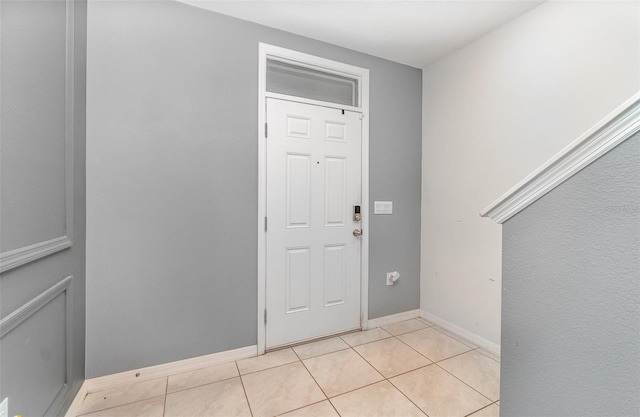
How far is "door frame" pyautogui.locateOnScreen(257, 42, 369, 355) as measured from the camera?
2.11 metres

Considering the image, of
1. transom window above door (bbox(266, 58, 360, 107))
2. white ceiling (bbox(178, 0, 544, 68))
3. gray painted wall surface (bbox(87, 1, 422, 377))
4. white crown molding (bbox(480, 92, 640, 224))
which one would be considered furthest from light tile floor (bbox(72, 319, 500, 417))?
white ceiling (bbox(178, 0, 544, 68))

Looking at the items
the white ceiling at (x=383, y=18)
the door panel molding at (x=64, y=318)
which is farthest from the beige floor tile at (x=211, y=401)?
the white ceiling at (x=383, y=18)

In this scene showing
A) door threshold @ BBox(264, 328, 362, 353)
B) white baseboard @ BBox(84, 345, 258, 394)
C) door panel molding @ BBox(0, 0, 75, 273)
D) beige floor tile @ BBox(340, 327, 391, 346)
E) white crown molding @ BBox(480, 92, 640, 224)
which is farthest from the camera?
beige floor tile @ BBox(340, 327, 391, 346)

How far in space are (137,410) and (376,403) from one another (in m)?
1.40

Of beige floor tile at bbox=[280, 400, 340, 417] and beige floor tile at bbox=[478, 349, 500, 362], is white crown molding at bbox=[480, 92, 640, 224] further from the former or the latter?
beige floor tile at bbox=[478, 349, 500, 362]

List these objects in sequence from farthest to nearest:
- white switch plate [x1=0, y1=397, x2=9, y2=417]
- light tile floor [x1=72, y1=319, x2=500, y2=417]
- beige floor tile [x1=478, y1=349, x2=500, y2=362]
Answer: beige floor tile [x1=478, y1=349, x2=500, y2=362], light tile floor [x1=72, y1=319, x2=500, y2=417], white switch plate [x1=0, y1=397, x2=9, y2=417]

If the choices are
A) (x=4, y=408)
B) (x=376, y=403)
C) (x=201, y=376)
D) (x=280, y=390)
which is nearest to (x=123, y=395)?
(x=201, y=376)

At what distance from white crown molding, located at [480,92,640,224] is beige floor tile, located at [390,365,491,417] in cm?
123

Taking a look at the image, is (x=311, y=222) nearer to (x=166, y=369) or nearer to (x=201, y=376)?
(x=201, y=376)

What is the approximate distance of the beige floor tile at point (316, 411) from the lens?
149 centimetres

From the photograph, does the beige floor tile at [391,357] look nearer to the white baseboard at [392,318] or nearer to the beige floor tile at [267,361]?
the white baseboard at [392,318]

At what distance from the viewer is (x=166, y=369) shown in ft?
6.07

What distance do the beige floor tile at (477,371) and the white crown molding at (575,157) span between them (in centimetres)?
136

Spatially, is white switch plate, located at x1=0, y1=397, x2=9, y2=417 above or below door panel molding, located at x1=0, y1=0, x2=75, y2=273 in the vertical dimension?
below
